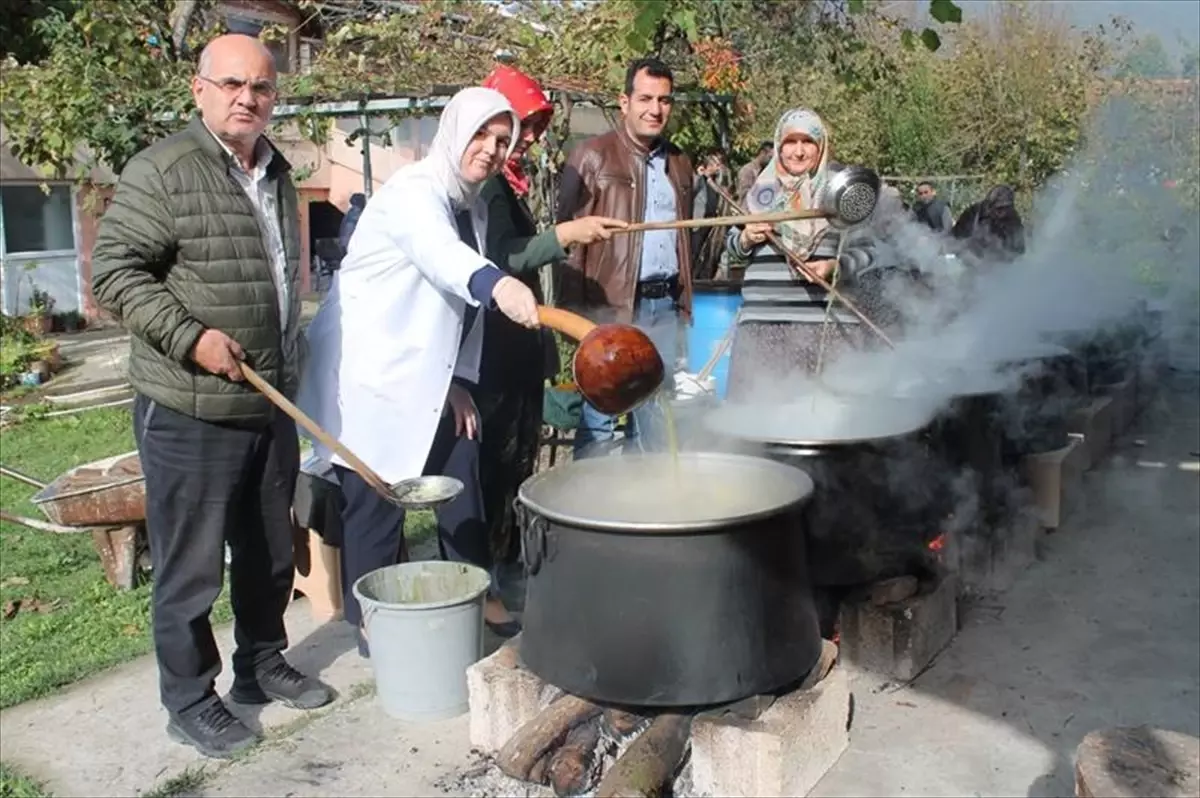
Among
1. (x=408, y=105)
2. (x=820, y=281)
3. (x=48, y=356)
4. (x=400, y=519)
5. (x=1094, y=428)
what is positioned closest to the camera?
(x=400, y=519)

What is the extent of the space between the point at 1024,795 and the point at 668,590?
120 centimetres

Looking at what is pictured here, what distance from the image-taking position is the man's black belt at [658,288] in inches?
178

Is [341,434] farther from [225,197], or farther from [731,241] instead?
[731,241]

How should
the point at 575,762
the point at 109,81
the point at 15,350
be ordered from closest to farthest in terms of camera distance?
the point at 575,762 → the point at 109,81 → the point at 15,350

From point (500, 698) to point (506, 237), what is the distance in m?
1.58

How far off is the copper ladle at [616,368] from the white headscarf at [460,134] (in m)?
0.91

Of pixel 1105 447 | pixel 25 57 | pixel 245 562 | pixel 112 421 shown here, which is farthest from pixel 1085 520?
pixel 25 57

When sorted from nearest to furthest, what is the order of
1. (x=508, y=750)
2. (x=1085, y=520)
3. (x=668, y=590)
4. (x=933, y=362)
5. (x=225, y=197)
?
(x=668, y=590) < (x=508, y=750) < (x=225, y=197) < (x=933, y=362) < (x=1085, y=520)

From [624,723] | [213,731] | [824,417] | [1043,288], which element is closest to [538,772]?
[624,723]

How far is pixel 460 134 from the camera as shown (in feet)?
10.8

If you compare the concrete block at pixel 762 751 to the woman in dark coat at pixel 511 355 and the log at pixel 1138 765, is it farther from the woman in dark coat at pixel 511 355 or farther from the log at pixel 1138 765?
the woman in dark coat at pixel 511 355

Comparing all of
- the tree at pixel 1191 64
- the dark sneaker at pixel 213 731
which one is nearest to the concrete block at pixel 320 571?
the dark sneaker at pixel 213 731

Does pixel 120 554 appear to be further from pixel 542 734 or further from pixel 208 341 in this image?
pixel 542 734

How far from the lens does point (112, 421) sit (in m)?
8.63
